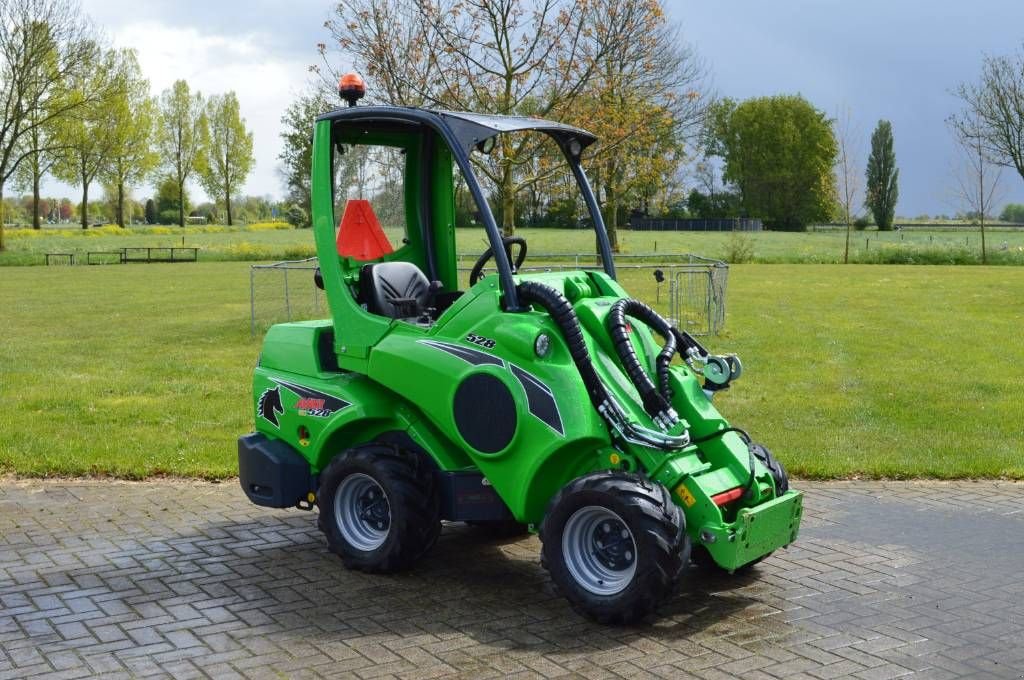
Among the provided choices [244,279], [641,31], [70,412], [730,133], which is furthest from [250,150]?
[70,412]

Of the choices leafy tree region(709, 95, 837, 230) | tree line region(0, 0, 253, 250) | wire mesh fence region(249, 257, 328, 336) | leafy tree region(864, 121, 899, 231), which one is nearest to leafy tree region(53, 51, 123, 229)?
tree line region(0, 0, 253, 250)

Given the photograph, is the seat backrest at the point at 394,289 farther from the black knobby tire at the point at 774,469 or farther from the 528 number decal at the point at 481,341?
the black knobby tire at the point at 774,469

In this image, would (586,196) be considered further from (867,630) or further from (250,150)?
(250,150)

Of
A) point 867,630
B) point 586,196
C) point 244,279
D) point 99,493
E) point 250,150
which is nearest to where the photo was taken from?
point 867,630

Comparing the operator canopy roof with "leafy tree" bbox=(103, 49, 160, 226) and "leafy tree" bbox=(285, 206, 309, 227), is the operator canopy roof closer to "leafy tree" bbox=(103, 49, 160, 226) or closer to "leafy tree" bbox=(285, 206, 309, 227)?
"leafy tree" bbox=(103, 49, 160, 226)

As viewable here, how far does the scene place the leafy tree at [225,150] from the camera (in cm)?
8538

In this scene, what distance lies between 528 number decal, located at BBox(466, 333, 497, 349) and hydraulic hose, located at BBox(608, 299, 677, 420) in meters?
0.64

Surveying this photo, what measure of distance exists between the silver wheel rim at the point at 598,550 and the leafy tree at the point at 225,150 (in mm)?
82799

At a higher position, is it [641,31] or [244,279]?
[641,31]

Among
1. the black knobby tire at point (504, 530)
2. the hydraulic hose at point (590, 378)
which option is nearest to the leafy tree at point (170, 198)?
the black knobby tire at point (504, 530)

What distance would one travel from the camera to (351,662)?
5.32 metres

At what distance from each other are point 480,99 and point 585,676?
1605 cm

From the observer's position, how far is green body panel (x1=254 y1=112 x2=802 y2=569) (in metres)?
→ 5.91

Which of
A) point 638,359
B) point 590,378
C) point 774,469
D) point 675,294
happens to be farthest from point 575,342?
point 675,294
